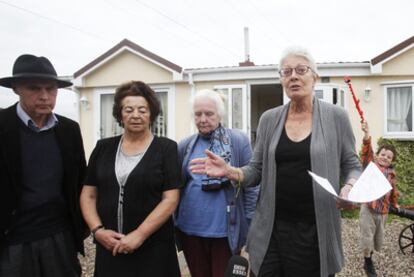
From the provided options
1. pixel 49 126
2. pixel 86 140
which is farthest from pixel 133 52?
pixel 49 126

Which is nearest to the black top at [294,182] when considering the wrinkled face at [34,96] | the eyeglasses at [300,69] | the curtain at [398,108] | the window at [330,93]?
the eyeglasses at [300,69]

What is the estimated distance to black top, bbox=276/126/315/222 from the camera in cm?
218

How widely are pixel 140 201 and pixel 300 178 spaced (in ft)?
3.54

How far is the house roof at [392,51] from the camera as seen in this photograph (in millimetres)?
8914

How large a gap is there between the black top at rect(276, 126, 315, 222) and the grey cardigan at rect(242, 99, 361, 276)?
1.4 inches

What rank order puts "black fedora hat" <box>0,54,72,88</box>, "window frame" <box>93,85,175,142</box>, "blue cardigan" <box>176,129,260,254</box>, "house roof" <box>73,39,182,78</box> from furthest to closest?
1. "window frame" <box>93,85,175,142</box>
2. "house roof" <box>73,39,182,78</box>
3. "blue cardigan" <box>176,129,260,254</box>
4. "black fedora hat" <box>0,54,72,88</box>

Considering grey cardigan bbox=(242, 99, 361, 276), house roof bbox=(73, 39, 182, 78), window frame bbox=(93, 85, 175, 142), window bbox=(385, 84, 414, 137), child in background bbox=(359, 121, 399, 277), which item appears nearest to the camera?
grey cardigan bbox=(242, 99, 361, 276)

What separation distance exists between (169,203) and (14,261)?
1.05m

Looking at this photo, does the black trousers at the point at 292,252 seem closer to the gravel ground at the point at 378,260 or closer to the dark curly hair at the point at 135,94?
the dark curly hair at the point at 135,94

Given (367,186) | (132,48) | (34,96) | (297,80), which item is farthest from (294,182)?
(132,48)

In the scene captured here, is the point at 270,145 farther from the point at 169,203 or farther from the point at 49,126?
the point at 49,126

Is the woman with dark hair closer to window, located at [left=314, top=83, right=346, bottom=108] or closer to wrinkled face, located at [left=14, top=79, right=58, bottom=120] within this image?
wrinkled face, located at [left=14, top=79, right=58, bottom=120]

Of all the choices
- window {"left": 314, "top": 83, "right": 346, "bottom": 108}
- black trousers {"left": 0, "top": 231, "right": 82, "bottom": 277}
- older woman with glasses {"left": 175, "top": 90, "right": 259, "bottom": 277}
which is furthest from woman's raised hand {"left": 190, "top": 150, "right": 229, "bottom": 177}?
window {"left": 314, "top": 83, "right": 346, "bottom": 108}

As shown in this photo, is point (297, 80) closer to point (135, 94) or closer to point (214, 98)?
point (214, 98)
